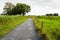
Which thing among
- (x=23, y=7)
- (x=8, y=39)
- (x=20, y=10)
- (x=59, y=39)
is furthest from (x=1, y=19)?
(x=23, y=7)

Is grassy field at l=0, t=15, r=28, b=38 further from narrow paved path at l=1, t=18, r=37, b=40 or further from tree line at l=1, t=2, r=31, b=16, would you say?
tree line at l=1, t=2, r=31, b=16

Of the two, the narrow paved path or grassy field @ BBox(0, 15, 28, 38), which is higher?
the narrow paved path

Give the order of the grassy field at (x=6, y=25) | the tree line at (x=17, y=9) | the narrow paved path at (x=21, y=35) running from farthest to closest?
the tree line at (x=17, y=9) < the grassy field at (x=6, y=25) < the narrow paved path at (x=21, y=35)

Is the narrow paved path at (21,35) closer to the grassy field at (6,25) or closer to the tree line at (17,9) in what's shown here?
the grassy field at (6,25)

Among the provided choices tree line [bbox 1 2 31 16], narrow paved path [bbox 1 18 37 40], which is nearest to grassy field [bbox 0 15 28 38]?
narrow paved path [bbox 1 18 37 40]

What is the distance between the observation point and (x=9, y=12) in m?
124

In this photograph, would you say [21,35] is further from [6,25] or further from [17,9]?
[17,9]

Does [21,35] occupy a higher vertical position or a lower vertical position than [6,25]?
higher

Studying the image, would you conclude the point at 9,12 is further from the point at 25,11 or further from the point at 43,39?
the point at 43,39

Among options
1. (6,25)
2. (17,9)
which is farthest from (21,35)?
(17,9)

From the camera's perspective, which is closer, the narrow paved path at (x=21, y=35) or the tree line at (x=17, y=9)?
the narrow paved path at (x=21, y=35)

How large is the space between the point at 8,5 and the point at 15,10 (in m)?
19.5

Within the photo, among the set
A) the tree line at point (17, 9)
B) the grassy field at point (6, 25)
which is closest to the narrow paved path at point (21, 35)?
Result: the grassy field at point (6, 25)

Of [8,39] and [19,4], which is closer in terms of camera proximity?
[8,39]
